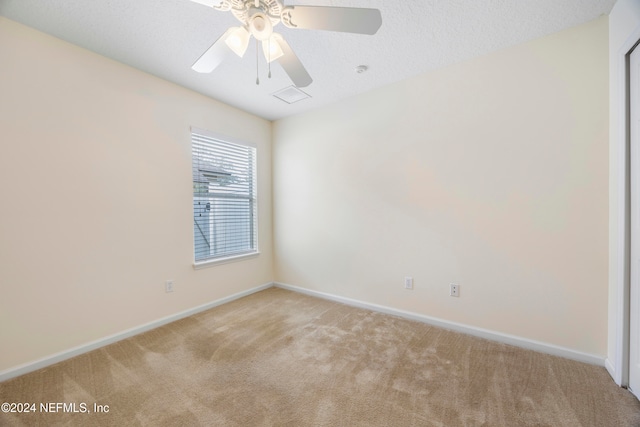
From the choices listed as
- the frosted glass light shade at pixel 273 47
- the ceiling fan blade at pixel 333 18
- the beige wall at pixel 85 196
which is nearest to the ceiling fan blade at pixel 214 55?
the frosted glass light shade at pixel 273 47

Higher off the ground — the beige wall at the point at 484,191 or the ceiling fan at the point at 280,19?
the ceiling fan at the point at 280,19

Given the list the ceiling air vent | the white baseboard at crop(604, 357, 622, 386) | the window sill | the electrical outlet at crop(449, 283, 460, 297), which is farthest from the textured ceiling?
the white baseboard at crop(604, 357, 622, 386)

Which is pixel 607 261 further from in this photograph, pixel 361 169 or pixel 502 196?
pixel 361 169

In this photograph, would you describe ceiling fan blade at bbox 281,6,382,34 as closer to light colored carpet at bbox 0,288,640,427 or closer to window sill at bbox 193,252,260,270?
light colored carpet at bbox 0,288,640,427

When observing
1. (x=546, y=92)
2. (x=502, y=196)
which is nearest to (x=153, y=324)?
(x=502, y=196)

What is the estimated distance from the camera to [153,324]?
2570 mm

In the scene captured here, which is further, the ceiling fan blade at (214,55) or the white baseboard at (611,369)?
the white baseboard at (611,369)

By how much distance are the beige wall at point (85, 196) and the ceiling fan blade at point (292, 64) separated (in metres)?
1.79

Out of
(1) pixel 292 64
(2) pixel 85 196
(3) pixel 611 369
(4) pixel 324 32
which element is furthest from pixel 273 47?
(3) pixel 611 369

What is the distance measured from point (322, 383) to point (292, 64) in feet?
6.98

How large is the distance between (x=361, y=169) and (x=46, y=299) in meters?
3.08

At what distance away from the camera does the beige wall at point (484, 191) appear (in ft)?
6.31

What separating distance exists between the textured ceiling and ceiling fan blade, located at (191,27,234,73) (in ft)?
1.45

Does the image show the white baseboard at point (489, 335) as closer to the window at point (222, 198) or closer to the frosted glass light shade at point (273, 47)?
the window at point (222, 198)
